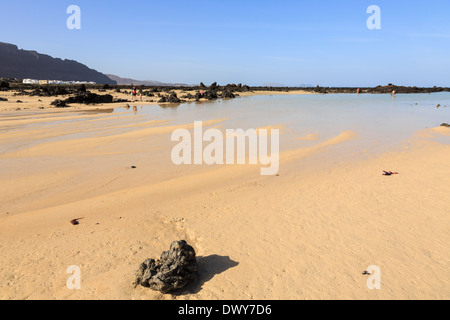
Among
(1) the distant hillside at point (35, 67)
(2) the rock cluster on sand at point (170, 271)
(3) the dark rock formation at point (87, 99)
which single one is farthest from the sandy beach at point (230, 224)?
(1) the distant hillside at point (35, 67)

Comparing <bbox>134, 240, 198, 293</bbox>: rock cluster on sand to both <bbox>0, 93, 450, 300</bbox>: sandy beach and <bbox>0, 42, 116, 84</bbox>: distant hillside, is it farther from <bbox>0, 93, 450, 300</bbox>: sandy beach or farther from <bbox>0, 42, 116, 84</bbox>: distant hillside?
<bbox>0, 42, 116, 84</bbox>: distant hillside

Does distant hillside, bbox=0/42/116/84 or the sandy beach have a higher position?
distant hillside, bbox=0/42/116/84

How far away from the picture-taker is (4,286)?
3.80 metres

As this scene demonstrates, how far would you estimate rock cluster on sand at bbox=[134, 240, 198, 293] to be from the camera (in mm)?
3705

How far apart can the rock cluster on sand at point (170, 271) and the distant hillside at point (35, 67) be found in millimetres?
156307

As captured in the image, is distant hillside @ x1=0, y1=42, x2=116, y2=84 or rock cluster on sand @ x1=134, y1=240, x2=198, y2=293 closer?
rock cluster on sand @ x1=134, y1=240, x2=198, y2=293

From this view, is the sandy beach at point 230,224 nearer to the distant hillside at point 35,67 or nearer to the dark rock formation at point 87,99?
the dark rock formation at point 87,99

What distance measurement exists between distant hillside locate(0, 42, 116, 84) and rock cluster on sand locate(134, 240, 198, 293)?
513ft

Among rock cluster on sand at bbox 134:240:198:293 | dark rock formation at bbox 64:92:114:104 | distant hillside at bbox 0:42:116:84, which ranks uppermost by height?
distant hillside at bbox 0:42:116:84

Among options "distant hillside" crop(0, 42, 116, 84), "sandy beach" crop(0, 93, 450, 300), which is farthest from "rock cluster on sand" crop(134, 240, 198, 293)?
"distant hillside" crop(0, 42, 116, 84)

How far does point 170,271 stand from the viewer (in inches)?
146

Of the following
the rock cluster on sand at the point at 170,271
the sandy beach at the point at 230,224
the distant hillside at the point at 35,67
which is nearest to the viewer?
the rock cluster on sand at the point at 170,271

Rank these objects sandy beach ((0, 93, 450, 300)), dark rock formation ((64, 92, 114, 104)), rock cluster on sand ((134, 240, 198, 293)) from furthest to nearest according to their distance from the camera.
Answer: dark rock formation ((64, 92, 114, 104)), sandy beach ((0, 93, 450, 300)), rock cluster on sand ((134, 240, 198, 293))

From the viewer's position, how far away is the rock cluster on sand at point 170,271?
12.2 feet
